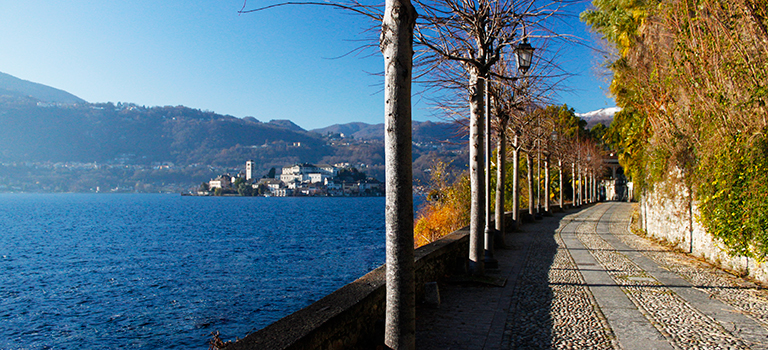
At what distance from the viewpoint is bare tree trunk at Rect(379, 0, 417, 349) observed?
366 centimetres

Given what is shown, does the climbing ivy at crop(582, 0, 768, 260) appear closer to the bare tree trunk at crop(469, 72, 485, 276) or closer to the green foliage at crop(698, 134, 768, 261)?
the green foliage at crop(698, 134, 768, 261)

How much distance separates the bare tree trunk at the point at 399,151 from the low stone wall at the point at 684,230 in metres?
7.29

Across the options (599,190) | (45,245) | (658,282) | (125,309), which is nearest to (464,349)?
(658,282)

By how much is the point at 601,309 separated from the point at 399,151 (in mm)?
4562

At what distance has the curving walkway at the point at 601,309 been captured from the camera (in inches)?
203

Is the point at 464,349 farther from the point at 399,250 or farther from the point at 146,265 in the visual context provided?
the point at 146,265

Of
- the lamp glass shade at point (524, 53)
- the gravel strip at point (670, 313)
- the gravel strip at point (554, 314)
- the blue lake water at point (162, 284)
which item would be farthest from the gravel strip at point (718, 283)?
the blue lake water at point (162, 284)

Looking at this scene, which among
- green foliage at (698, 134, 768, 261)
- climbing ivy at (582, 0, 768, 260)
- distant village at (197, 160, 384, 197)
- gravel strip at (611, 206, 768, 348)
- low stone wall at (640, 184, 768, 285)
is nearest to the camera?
gravel strip at (611, 206, 768, 348)

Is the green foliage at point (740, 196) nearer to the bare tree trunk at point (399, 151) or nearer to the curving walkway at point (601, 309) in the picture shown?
the curving walkway at point (601, 309)

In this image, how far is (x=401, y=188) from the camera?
12.1ft

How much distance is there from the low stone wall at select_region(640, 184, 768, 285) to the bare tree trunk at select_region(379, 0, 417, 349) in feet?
23.9

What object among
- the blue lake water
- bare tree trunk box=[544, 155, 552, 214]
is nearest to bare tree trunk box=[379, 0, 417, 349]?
the blue lake water

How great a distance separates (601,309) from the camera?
6.53 m

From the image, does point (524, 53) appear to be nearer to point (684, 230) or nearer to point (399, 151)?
point (684, 230)
